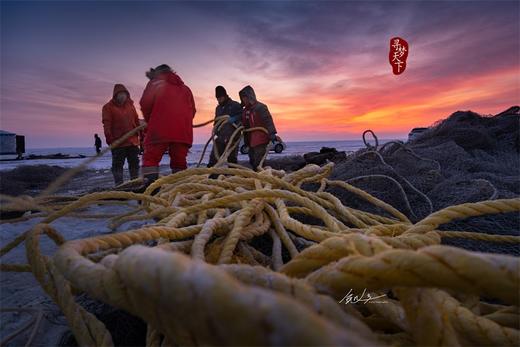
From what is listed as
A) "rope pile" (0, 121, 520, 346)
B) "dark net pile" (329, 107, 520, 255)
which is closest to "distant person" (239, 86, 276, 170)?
"dark net pile" (329, 107, 520, 255)

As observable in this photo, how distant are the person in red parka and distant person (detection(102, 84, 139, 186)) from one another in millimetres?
1151

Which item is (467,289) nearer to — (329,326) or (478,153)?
(329,326)

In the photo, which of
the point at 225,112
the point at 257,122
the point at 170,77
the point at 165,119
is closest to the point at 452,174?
the point at 165,119

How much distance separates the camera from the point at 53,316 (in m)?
0.87

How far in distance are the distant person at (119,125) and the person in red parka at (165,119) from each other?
3.77 feet

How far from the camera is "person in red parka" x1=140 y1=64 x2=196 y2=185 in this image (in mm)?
2762

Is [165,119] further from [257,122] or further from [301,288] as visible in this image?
[301,288]

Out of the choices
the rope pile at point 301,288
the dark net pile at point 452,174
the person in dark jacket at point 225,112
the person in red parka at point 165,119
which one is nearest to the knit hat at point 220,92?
the person in dark jacket at point 225,112

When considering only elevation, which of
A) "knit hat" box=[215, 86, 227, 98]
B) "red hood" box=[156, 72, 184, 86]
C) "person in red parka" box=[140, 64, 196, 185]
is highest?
"knit hat" box=[215, 86, 227, 98]

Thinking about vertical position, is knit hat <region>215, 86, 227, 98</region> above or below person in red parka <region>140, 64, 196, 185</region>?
above

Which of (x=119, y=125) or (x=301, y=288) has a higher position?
(x=119, y=125)

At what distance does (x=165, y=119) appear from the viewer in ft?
9.12

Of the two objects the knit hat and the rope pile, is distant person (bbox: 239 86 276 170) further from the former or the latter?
the rope pile

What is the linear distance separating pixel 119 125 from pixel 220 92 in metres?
1.69
